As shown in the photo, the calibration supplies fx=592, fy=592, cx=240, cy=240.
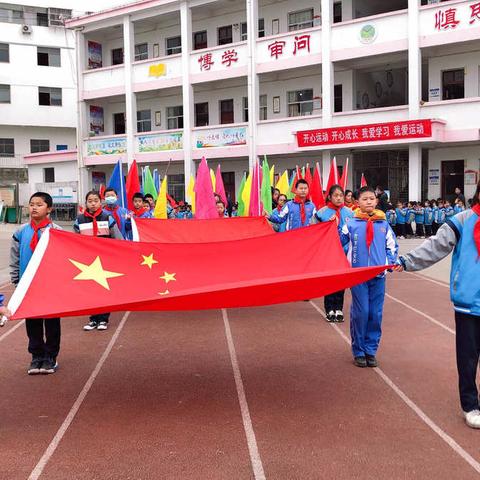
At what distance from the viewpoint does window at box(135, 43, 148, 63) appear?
29.8 meters

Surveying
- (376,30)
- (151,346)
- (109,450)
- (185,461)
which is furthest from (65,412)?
(376,30)

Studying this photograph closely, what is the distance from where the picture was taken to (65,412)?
14.8ft

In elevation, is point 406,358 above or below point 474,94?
below

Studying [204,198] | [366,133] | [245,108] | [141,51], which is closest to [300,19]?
[245,108]

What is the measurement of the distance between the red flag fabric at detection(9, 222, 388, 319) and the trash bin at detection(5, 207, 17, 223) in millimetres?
30194

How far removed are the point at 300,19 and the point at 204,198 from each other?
1678 centimetres

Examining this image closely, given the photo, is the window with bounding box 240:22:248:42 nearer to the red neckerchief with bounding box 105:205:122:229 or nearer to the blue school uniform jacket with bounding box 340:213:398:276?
the red neckerchief with bounding box 105:205:122:229

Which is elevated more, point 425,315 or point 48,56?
point 48,56

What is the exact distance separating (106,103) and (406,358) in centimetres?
2810

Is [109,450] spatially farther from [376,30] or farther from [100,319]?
[376,30]

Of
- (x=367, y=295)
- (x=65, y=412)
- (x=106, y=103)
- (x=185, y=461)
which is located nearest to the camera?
(x=185, y=461)

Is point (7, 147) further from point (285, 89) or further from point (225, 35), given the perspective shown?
point (285, 89)

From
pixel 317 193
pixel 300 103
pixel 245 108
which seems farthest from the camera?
pixel 245 108

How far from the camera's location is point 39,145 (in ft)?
134
